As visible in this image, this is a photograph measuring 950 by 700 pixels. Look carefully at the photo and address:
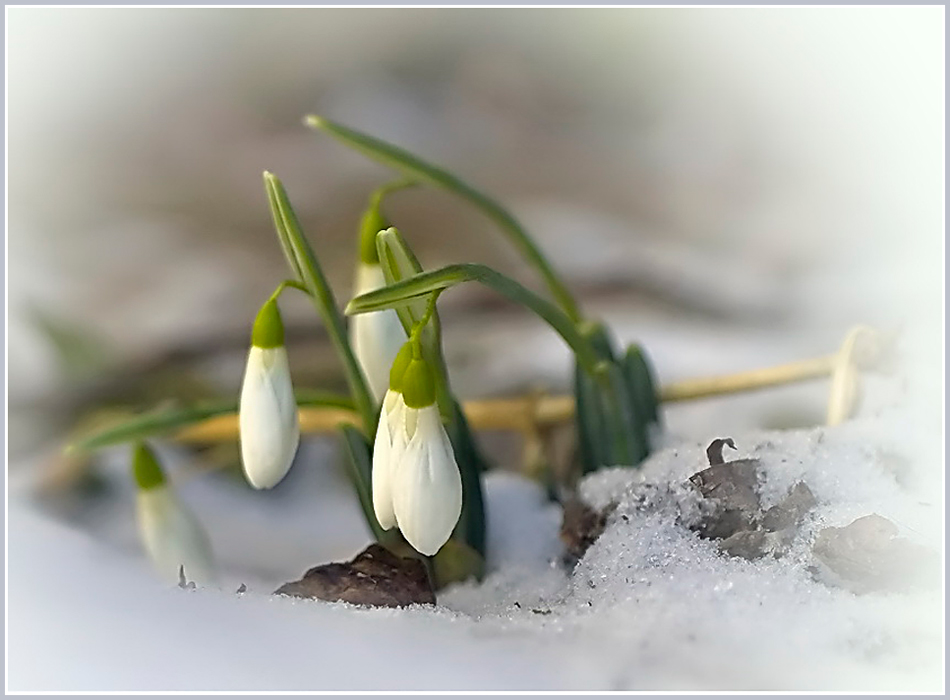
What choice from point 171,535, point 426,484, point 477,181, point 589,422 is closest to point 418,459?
point 426,484

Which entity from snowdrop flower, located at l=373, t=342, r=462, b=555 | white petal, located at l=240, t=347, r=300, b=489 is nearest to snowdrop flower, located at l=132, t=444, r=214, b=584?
white petal, located at l=240, t=347, r=300, b=489

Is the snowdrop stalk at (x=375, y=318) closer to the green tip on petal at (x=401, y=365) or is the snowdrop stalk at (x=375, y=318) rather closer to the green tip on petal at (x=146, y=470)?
the green tip on petal at (x=401, y=365)

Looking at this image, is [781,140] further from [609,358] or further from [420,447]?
[420,447]

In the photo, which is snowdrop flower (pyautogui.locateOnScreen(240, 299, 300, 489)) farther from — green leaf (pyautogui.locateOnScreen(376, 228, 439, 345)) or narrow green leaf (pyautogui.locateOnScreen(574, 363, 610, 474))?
narrow green leaf (pyautogui.locateOnScreen(574, 363, 610, 474))

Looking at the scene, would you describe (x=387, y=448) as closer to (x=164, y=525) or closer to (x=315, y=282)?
(x=315, y=282)

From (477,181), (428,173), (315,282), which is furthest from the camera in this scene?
(477,181)

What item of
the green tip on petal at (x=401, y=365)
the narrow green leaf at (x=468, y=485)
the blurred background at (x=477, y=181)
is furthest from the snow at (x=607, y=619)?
the blurred background at (x=477, y=181)
